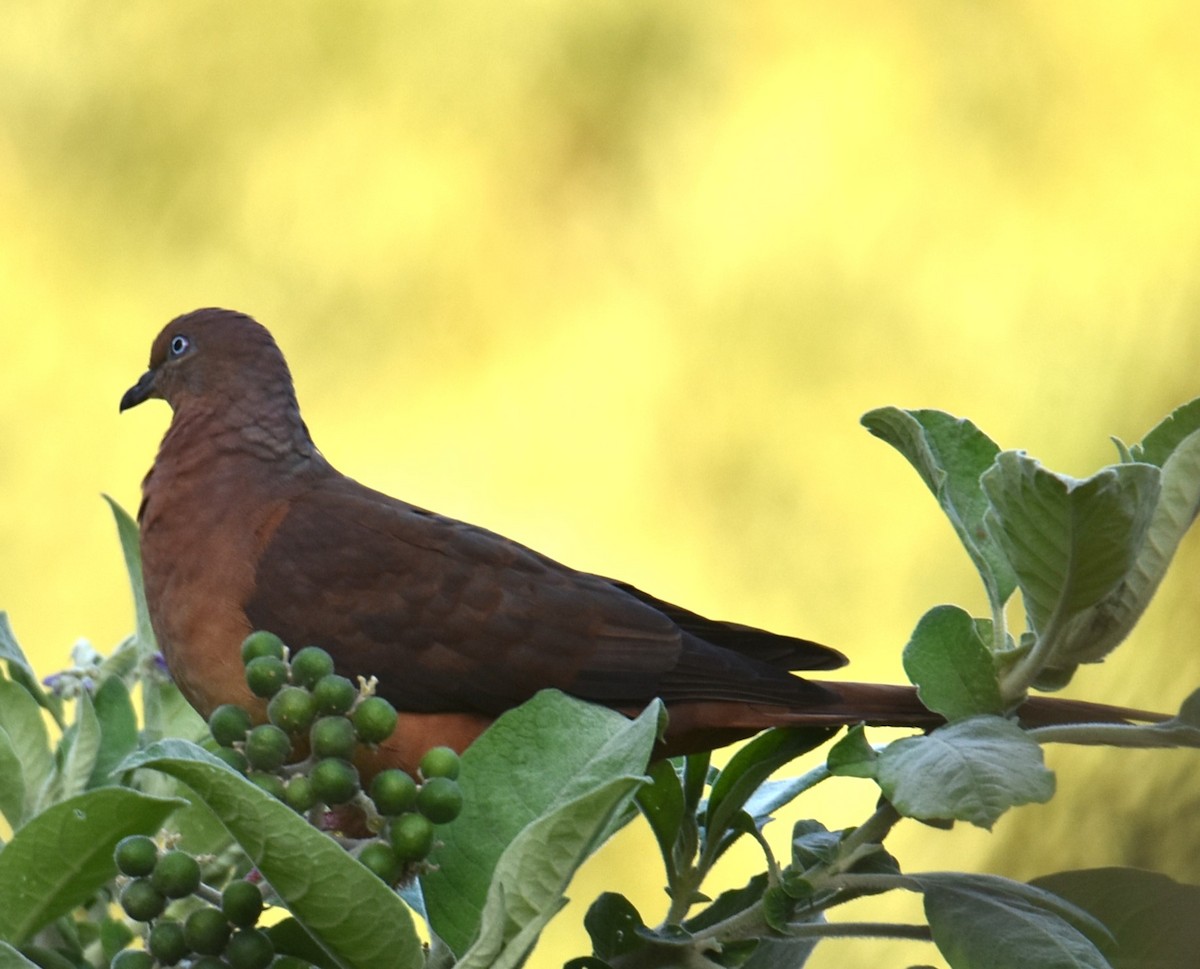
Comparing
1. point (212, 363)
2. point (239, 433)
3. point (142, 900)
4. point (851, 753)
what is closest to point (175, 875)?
point (142, 900)

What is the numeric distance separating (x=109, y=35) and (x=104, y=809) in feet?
7.36

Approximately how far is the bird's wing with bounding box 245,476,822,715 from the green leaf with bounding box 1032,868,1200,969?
0.48 m

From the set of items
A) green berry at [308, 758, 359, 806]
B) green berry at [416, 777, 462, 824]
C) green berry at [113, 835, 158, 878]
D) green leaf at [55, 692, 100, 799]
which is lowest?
green berry at [113, 835, 158, 878]

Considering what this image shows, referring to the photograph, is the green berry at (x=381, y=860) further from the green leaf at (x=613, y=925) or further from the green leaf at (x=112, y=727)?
the green leaf at (x=112, y=727)

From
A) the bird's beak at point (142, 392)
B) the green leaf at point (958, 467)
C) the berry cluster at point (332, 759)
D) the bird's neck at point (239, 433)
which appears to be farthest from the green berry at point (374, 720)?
the bird's beak at point (142, 392)

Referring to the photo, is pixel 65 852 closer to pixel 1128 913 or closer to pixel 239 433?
pixel 1128 913

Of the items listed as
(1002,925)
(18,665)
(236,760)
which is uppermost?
(18,665)

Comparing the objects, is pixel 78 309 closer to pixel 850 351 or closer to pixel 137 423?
pixel 137 423

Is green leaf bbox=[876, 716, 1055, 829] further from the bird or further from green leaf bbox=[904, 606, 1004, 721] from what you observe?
the bird

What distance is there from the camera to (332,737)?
27.9 inches

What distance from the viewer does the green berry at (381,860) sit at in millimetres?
690

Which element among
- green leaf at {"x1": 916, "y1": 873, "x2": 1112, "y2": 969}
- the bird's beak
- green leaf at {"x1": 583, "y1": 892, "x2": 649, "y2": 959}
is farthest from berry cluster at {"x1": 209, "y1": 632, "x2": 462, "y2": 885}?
the bird's beak

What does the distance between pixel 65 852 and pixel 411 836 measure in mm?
174

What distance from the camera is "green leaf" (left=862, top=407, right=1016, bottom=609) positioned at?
88cm
